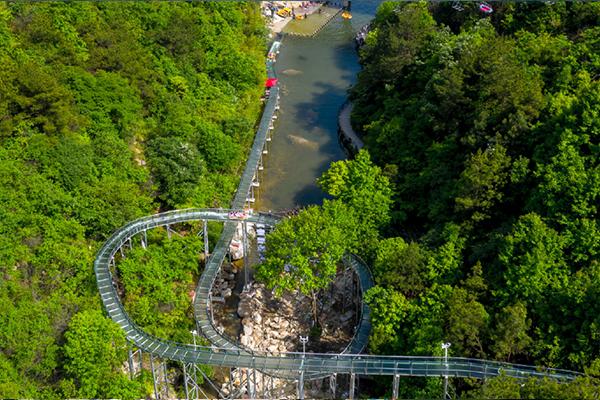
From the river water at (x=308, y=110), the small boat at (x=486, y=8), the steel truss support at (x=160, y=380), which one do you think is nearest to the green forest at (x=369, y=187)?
the small boat at (x=486, y=8)

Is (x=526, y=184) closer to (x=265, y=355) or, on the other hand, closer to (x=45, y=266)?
(x=265, y=355)

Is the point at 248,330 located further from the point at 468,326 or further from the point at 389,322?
the point at 468,326

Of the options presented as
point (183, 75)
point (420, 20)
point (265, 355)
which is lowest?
point (265, 355)

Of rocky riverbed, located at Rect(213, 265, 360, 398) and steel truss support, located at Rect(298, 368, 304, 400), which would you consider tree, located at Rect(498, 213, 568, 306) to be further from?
steel truss support, located at Rect(298, 368, 304, 400)

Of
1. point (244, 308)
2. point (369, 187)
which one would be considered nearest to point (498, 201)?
point (369, 187)

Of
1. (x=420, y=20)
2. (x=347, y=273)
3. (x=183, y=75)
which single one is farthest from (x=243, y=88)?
(x=347, y=273)

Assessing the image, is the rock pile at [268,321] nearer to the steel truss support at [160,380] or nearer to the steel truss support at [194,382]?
the steel truss support at [194,382]
